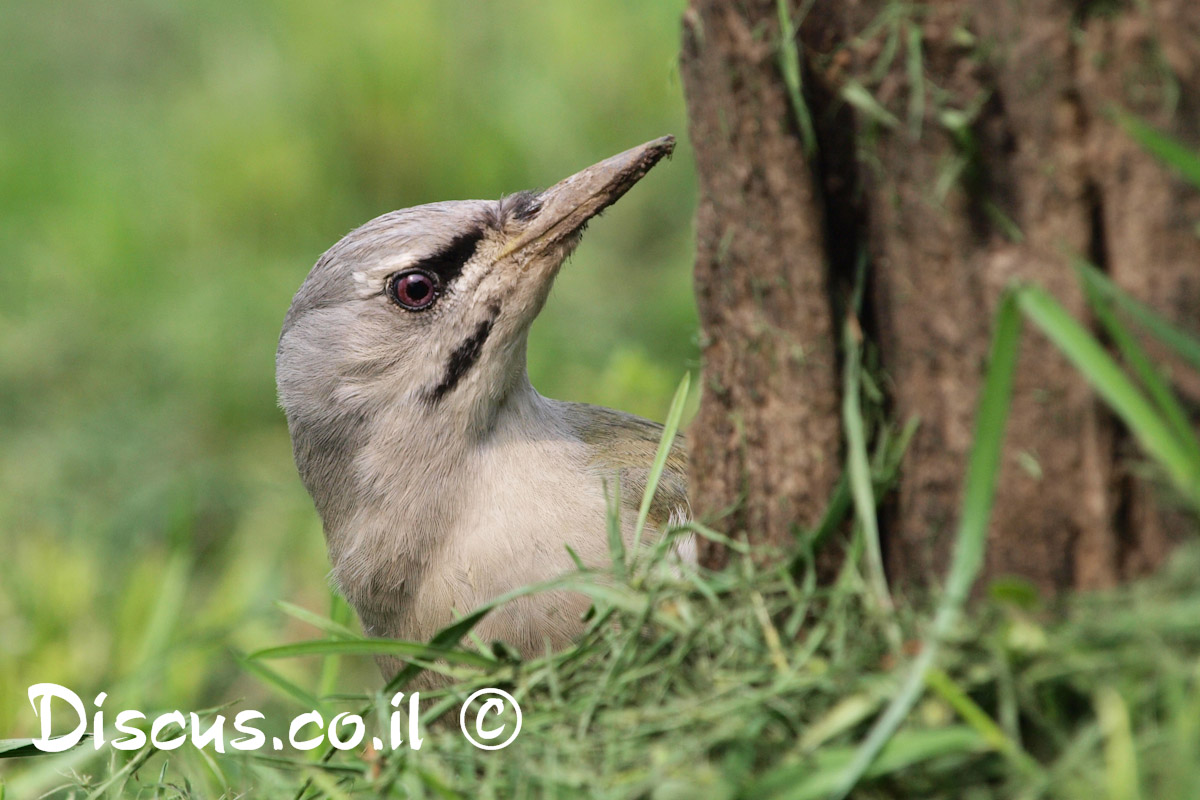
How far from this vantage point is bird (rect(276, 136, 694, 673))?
308cm

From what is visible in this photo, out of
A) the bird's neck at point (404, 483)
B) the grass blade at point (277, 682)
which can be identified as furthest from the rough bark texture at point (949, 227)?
the bird's neck at point (404, 483)

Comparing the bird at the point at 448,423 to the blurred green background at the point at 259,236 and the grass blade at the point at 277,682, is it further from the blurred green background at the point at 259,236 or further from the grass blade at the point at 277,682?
the blurred green background at the point at 259,236

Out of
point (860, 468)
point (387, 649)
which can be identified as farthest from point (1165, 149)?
point (387, 649)

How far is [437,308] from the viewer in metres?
3.38

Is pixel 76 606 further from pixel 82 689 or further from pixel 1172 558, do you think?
pixel 1172 558

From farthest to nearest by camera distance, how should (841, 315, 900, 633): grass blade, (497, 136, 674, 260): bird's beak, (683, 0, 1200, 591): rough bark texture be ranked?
1. (497, 136, 674, 260): bird's beak
2. (841, 315, 900, 633): grass blade
3. (683, 0, 1200, 591): rough bark texture

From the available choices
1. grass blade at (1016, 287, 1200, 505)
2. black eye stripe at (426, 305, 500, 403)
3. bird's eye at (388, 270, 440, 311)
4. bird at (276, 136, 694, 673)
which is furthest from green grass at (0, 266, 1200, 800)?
bird's eye at (388, 270, 440, 311)

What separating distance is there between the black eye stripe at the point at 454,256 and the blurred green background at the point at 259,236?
6.71 feet

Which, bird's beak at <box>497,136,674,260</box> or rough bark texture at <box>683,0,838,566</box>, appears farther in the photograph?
bird's beak at <box>497,136,674,260</box>

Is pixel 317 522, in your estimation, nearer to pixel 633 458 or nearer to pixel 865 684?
pixel 633 458

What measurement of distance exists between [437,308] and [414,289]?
9cm

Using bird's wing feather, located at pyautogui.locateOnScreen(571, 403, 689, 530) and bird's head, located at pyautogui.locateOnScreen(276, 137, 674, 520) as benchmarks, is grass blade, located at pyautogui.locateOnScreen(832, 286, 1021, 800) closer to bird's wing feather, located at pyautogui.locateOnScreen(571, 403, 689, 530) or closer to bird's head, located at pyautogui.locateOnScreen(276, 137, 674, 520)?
bird's wing feather, located at pyautogui.locateOnScreen(571, 403, 689, 530)

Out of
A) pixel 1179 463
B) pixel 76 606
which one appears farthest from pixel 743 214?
pixel 76 606

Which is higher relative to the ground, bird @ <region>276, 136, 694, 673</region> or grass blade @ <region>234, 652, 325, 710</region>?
bird @ <region>276, 136, 694, 673</region>
